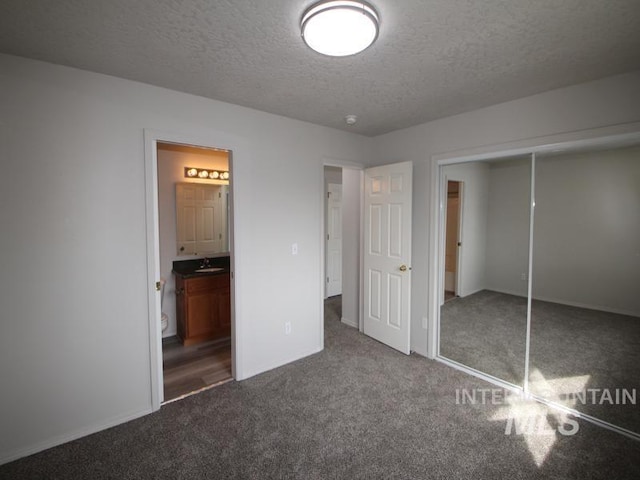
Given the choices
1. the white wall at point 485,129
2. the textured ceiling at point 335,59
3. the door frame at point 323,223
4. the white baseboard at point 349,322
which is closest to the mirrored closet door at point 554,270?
the white wall at point 485,129

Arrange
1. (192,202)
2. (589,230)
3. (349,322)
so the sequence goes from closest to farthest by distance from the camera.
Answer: (589,230), (192,202), (349,322)

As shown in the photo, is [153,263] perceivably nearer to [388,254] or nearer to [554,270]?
[388,254]

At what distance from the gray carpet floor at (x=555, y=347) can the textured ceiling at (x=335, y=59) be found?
72.4 inches

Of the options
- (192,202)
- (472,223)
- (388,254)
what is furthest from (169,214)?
(472,223)

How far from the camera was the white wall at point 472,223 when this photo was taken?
2.87 m

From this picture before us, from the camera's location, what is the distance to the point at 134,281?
88.0 inches

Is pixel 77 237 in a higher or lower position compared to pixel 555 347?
higher

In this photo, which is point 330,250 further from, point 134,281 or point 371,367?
point 134,281

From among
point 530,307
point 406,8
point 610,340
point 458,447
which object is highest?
point 406,8

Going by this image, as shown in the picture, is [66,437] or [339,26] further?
[66,437]

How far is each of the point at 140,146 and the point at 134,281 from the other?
1.00 meters

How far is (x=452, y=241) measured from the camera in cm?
310

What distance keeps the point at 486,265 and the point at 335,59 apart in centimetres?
228

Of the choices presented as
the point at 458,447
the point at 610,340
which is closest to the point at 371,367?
the point at 458,447
